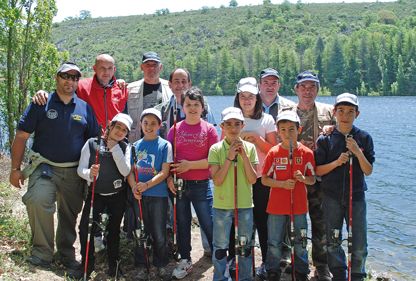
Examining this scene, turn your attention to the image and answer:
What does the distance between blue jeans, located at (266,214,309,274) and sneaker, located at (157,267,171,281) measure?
1322 mm

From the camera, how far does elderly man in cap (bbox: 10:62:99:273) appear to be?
5.93 metres

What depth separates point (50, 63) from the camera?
12.9m

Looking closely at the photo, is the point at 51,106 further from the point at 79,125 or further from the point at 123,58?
the point at 123,58

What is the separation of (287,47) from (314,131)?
140870 mm

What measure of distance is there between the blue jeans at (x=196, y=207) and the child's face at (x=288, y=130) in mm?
1239

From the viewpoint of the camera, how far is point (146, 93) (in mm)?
7293

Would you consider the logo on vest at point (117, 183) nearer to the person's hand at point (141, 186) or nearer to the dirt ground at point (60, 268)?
the person's hand at point (141, 186)

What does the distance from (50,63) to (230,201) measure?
8989mm

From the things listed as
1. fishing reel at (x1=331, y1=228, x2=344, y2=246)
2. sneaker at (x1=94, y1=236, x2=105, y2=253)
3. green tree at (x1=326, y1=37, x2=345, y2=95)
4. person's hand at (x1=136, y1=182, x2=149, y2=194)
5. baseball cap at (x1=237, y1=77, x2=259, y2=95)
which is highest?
green tree at (x1=326, y1=37, x2=345, y2=95)

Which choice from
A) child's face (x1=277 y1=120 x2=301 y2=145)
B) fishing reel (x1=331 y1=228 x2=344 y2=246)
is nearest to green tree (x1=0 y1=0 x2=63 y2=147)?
child's face (x1=277 y1=120 x2=301 y2=145)

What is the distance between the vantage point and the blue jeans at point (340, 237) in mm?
5664

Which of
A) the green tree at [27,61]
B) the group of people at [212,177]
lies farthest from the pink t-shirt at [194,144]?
the green tree at [27,61]

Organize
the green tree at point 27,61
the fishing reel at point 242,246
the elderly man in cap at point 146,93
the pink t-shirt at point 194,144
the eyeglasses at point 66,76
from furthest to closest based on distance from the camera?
the green tree at point 27,61, the elderly man in cap at point 146,93, the pink t-shirt at point 194,144, the eyeglasses at point 66,76, the fishing reel at point 242,246

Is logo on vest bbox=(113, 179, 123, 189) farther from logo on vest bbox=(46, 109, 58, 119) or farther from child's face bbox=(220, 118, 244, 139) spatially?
child's face bbox=(220, 118, 244, 139)
